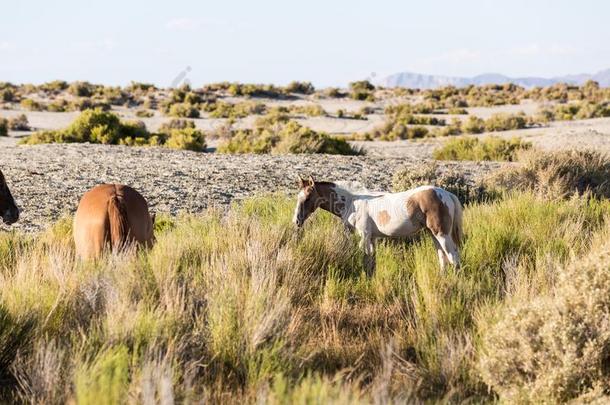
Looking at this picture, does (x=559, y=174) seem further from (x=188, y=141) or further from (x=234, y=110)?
(x=234, y=110)

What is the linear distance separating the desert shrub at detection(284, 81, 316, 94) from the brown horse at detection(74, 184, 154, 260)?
183 feet

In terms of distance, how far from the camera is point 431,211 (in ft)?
26.3

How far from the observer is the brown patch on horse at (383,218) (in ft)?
27.1

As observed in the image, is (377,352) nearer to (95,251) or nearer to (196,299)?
(196,299)

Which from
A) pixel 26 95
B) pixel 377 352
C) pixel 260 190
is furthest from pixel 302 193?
pixel 26 95

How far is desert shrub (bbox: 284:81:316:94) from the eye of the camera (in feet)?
207

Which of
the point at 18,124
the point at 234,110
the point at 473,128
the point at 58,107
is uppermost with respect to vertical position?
the point at 58,107

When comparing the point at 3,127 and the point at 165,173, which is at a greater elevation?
the point at 165,173

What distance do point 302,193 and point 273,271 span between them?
1.78 m

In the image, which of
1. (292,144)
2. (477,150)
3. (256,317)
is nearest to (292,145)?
(292,144)

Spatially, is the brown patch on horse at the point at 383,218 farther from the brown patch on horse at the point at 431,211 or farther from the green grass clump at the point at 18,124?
the green grass clump at the point at 18,124

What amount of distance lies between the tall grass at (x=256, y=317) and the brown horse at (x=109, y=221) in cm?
29

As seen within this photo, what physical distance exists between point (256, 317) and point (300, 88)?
5948 cm

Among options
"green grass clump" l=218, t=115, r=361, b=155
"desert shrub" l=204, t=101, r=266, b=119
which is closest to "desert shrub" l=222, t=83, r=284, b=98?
"desert shrub" l=204, t=101, r=266, b=119
